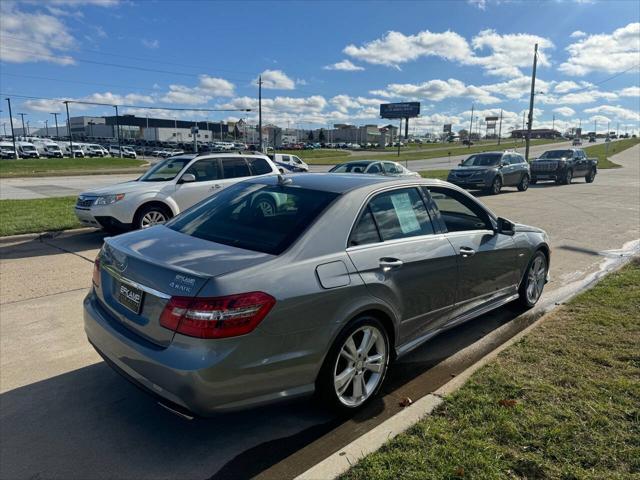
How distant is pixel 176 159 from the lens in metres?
9.72

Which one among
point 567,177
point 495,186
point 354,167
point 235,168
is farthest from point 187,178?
point 567,177

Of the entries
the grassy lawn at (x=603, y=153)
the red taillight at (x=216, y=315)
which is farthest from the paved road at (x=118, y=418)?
the grassy lawn at (x=603, y=153)

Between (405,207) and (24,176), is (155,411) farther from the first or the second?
(24,176)

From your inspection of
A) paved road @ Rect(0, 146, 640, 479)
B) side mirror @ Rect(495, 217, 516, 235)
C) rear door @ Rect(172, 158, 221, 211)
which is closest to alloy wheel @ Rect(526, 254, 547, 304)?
paved road @ Rect(0, 146, 640, 479)

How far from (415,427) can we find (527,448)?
637 mm

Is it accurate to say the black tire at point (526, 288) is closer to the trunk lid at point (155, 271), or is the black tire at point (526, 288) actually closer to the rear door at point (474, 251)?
the rear door at point (474, 251)

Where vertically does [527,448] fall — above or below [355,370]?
below

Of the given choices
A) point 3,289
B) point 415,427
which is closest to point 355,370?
point 415,427

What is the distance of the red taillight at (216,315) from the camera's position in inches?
101

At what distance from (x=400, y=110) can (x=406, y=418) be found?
112 m

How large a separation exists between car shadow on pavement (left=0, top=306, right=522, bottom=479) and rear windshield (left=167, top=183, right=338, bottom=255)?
1050 mm

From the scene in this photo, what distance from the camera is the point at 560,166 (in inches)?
974

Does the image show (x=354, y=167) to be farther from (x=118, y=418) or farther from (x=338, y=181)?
(x=118, y=418)

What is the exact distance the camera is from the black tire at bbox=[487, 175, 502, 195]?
1914cm
